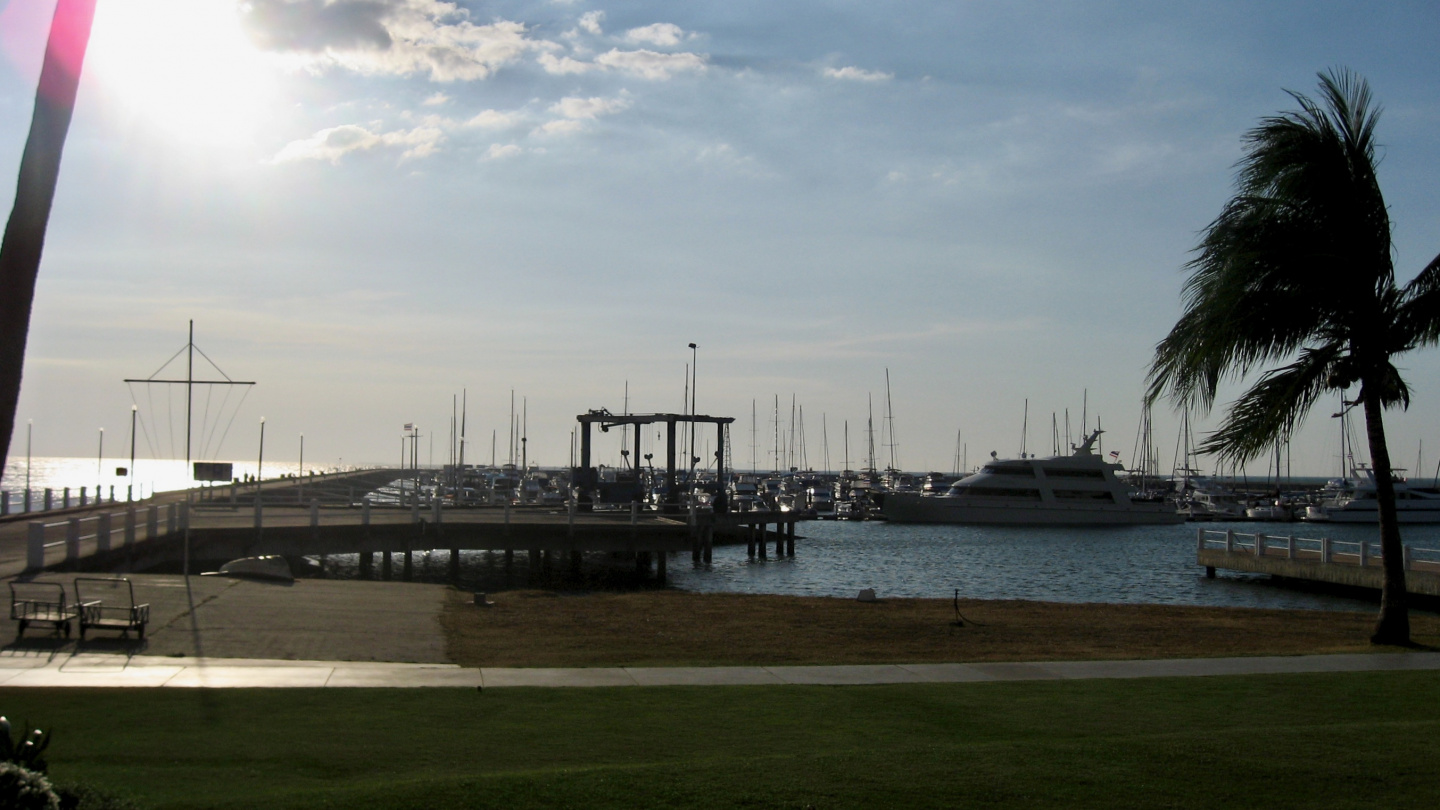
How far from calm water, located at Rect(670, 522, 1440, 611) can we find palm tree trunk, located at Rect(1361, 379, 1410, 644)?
17.1 m

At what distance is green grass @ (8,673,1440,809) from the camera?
855 centimetres

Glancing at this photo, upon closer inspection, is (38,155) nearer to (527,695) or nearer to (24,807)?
(24,807)

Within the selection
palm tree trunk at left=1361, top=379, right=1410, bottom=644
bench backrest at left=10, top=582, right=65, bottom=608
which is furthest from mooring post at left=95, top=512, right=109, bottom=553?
palm tree trunk at left=1361, top=379, right=1410, bottom=644

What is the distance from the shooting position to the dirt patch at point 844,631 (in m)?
18.0

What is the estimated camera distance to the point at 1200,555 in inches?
1912

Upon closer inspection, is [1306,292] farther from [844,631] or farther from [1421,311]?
[844,631]

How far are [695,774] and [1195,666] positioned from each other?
34.7ft

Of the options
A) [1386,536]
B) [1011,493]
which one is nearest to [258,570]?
[1386,536]

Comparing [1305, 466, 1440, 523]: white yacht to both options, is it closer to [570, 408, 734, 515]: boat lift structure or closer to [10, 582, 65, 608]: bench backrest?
[570, 408, 734, 515]: boat lift structure

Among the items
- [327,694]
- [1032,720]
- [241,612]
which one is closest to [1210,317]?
[1032,720]

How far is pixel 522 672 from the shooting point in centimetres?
1495

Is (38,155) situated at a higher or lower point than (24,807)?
higher

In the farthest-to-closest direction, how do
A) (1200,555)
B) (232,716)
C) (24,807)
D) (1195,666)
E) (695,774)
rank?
(1200,555) < (1195,666) < (232,716) < (695,774) < (24,807)

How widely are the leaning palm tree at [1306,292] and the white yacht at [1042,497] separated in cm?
7267
